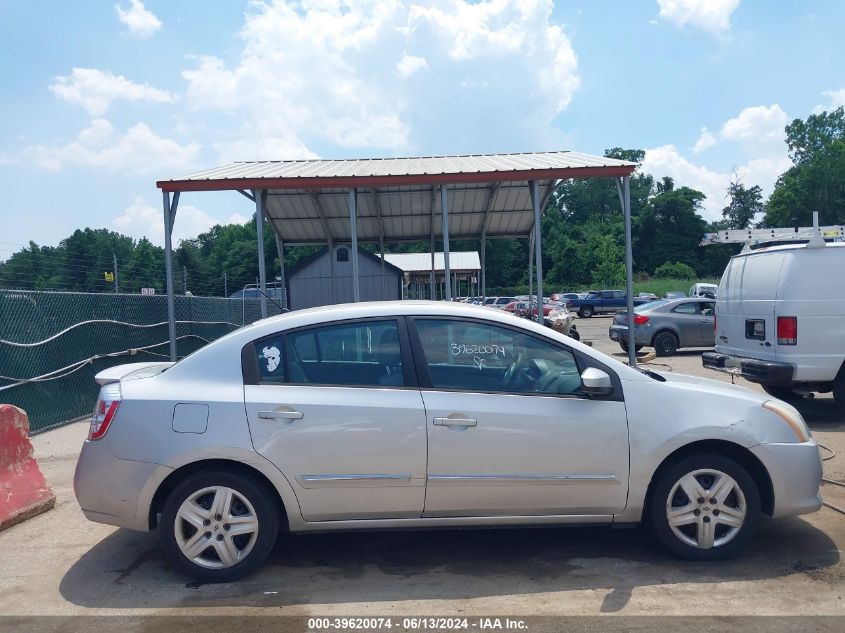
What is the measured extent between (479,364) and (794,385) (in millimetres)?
5797

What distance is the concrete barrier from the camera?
562 cm

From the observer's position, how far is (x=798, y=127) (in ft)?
281

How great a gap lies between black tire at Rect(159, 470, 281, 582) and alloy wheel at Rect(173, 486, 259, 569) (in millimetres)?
15

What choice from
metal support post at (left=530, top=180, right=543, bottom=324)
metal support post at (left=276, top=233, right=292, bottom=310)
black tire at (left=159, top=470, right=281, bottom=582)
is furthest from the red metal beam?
black tire at (left=159, top=470, right=281, bottom=582)

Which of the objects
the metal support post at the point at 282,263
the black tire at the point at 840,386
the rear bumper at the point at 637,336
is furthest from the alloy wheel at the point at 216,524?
the rear bumper at the point at 637,336

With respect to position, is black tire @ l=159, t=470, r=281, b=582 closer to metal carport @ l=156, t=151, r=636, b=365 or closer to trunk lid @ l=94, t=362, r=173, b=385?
trunk lid @ l=94, t=362, r=173, b=385

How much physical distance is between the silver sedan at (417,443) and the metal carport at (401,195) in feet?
17.0

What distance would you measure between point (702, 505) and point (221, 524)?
2.95 meters

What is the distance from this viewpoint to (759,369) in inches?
346

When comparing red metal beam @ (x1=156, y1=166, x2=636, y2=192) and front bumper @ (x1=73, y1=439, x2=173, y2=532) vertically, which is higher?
red metal beam @ (x1=156, y1=166, x2=636, y2=192)

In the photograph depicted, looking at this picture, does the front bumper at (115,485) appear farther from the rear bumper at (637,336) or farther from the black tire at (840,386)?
the rear bumper at (637,336)

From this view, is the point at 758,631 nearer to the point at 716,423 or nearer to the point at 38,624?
the point at 716,423

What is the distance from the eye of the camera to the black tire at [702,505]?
4.47 meters

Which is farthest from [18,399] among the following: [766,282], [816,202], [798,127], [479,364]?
[798,127]
